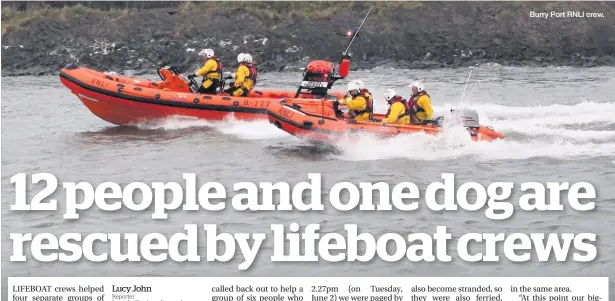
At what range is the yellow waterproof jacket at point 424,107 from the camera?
12.2 meters

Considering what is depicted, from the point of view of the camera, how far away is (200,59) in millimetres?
23000

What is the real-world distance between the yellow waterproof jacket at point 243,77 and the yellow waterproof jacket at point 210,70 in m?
0.36

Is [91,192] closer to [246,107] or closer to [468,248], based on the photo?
[468,248]

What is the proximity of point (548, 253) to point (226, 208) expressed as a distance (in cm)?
323

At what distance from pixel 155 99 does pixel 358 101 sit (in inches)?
136

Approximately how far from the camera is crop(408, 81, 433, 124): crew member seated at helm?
478 inches

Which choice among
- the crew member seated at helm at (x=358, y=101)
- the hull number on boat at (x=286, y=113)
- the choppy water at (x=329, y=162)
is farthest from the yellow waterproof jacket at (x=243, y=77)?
the crew member seated at helm at (x=358, y=101)

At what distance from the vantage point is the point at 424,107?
40.1 feet

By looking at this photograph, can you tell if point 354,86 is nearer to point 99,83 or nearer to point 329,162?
point 329,162

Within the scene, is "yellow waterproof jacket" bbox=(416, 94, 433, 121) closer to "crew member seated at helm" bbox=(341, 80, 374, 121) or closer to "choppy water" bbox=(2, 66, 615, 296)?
"choppy water" bbox=(2, 66, 615, 296)

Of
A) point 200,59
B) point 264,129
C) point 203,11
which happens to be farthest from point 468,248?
point 203,11

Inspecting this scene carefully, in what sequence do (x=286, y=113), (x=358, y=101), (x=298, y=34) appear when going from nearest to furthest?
(x=358, y=101) < (x=286, y=113) < (x=298, y=34)

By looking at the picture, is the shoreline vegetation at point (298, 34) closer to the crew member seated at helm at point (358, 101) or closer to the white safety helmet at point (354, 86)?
the crew member seated at helm at point (358, 101)

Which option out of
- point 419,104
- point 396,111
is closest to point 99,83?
point 396,111
